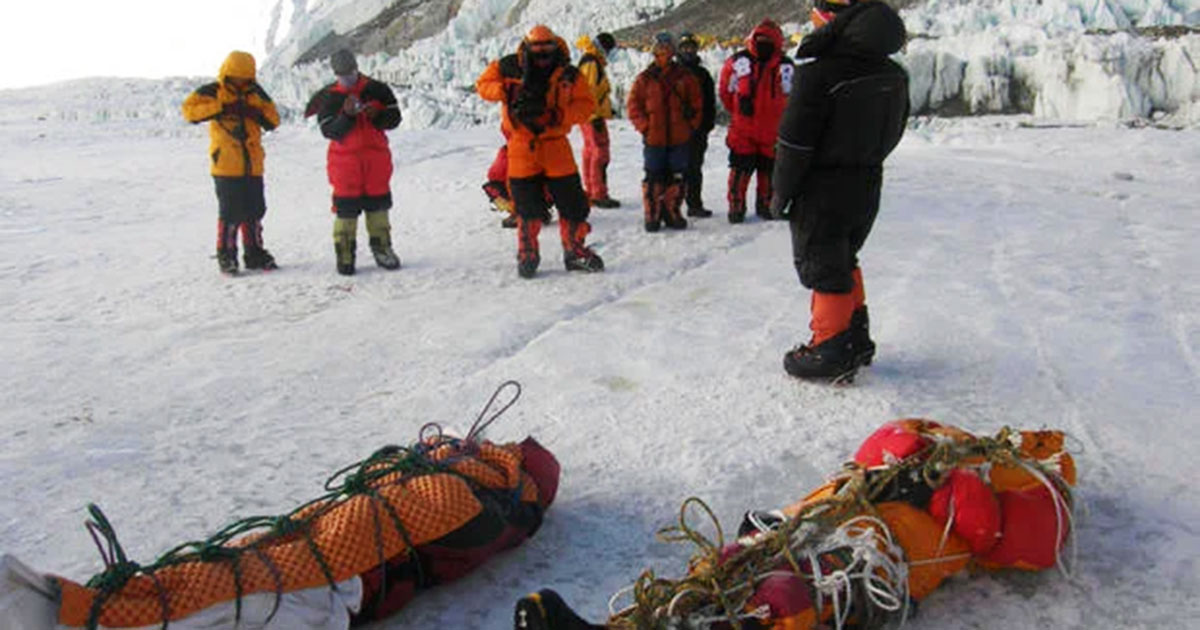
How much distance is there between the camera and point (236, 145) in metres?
5.56

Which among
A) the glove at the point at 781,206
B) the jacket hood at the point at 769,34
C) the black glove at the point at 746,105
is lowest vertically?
the glove at the point at 781,206

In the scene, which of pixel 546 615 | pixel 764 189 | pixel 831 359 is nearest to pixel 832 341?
pixel 831 359

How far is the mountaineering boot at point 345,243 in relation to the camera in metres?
5.48

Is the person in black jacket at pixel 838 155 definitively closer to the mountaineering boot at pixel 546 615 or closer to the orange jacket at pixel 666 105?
the mountaineering boot at pixel 546 615

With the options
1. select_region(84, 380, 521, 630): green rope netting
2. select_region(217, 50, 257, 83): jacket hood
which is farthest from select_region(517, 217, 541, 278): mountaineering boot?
select_region(84, 380, 521, 630): green rope netting

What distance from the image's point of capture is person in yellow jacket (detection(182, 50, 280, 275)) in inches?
214

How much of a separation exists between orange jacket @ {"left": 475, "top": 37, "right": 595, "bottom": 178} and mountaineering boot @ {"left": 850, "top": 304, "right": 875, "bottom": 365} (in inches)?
85.3

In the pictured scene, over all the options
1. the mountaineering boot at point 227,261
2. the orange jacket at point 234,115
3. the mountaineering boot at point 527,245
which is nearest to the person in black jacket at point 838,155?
the mountaineering boot at point 527,245

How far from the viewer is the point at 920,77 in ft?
42.8

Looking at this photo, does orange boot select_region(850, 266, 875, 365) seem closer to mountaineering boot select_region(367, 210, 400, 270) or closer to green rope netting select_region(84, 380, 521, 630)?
green rope netting select_region(84, 380, 521, 630)

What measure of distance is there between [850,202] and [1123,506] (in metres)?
1.31

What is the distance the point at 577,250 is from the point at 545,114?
2.59 feet

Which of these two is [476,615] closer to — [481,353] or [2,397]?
[481,353]

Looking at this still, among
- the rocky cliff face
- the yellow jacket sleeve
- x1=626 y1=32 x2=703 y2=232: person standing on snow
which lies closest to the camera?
the yellow jacket sleeve
